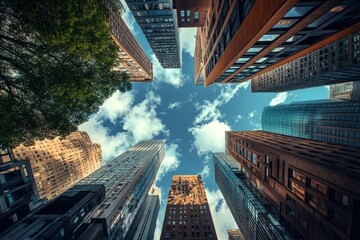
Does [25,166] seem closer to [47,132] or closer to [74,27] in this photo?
[47,132]

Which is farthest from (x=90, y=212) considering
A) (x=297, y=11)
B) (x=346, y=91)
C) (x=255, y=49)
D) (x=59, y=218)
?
(x=346, y=91)

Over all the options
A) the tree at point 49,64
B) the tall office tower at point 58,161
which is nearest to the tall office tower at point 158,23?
the tree at point 49,64

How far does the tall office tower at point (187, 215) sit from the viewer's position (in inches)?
2518

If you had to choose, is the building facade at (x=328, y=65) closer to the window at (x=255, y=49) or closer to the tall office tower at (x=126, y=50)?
the window at (x=255, y=49)

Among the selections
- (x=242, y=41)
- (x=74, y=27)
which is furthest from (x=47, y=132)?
(x=242, y=41)

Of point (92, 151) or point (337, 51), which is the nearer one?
point (337, 51)

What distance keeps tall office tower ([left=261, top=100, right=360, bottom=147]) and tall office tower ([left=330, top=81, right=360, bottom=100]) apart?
15.9m

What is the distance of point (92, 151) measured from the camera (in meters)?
143

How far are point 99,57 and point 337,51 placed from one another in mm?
93827

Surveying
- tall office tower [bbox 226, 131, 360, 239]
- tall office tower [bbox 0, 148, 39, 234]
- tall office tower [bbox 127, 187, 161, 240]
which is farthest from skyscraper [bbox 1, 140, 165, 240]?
tall office tower [bbox 226, 131, 360, 239]

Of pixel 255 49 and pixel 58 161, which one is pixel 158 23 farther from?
pixel 58 161

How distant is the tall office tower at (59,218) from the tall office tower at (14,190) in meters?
1.80

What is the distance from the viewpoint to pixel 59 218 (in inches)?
1318

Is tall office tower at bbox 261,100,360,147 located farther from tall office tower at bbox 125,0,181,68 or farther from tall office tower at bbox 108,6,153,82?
tall office tower at bbox 108,6,153,82
